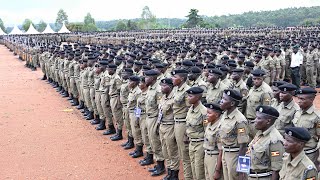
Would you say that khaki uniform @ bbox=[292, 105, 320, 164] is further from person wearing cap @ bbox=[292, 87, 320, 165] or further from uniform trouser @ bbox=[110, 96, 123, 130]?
uniform trouser @ bbox=[110, 96, 123, 130]

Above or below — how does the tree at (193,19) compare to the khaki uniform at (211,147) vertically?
above

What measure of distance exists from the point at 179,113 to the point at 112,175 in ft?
6.20

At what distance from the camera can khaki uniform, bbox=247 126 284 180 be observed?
4.12m

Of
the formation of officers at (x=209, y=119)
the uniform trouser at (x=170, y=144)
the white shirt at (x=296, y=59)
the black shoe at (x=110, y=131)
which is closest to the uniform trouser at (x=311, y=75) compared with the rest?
the white shirt at (x=296, y=59)

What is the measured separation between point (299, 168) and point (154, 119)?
3528mm

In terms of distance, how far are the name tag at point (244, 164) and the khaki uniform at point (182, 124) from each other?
64.9 inches

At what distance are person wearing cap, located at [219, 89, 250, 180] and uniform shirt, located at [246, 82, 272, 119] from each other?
2.05 m

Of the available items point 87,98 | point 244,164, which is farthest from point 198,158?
point 87,98

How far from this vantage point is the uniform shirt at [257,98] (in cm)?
659

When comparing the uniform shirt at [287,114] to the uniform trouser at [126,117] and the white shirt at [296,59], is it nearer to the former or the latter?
the uniform trouser at [126,117]

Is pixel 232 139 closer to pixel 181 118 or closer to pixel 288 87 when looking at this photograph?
pixel 288 87

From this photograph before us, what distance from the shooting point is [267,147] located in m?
4.15

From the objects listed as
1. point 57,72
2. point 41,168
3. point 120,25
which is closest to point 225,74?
point 41,168

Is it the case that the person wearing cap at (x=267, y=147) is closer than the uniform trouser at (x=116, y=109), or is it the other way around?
the person wearing cap at (x=267, y=147)
